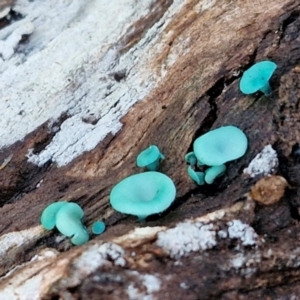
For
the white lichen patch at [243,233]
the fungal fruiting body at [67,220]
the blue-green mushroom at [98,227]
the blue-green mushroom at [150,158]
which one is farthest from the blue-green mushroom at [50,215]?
the white lichen patch at [243,233]

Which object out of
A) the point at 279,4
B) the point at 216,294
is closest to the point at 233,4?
the point at 279,4

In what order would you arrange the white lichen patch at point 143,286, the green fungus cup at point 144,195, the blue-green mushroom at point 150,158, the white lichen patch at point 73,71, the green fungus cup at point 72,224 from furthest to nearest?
1. the white lichen patch at point 73,71
2. the blue-green mushroom at point 150,158
3. the green fungus cup at point 72,224
4. the green fungus cup at point 144,195
5. the white lichen patch at point 143,286

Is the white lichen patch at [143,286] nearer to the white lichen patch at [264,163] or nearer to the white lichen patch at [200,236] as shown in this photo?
the white lichen patch at [200,236]

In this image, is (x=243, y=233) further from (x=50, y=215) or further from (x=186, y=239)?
(x=50, y=215)

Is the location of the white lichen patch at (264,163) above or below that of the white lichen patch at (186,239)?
below

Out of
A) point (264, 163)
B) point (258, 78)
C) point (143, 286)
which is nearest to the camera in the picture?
point (143, 286)

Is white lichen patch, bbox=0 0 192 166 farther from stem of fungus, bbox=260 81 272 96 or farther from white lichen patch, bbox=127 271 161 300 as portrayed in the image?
white lichen patch, bbox=127 271 161 300

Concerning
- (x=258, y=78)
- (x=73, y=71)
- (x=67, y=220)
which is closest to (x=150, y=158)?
(x=67, y=220)
